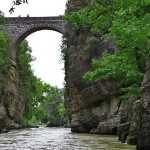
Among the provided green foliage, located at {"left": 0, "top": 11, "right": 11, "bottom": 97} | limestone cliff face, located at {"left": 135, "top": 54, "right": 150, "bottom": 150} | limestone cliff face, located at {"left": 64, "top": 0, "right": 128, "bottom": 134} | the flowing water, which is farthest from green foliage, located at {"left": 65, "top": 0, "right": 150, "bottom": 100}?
green foliage, located at {"left": 0, "top": 11, "right": 11, "bottom": 97}

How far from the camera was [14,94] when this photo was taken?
143 ft

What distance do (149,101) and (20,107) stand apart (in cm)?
3899

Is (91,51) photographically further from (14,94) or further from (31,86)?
(31,86)

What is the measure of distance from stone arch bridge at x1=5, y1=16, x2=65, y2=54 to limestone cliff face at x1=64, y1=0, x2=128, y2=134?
441 inches

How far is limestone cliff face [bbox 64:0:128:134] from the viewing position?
Answer: 2498 cm

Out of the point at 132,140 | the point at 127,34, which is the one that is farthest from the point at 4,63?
the point at 132,140

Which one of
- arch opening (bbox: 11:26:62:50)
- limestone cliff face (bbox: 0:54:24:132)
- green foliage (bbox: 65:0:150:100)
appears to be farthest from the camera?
arch opening (bbox: 11:26:62:50)

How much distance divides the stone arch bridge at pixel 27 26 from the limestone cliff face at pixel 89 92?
1121 centimetres

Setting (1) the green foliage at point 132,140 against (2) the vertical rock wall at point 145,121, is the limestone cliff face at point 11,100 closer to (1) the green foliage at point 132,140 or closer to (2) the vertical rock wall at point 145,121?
(1) the green foliage at point 132,140

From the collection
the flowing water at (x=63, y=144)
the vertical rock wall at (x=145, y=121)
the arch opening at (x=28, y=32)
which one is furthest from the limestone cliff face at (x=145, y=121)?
the arch opening at (x=28, y=32)

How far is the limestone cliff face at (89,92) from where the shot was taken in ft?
82.0

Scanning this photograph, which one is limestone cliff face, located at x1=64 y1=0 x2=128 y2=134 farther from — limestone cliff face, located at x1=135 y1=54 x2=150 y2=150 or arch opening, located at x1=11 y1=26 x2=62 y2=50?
limestone cliff face, located at x1=135 y1=54 x2=150 y2=150

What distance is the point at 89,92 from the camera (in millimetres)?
26312

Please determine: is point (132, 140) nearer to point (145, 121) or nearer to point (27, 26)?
point (145, 121)
